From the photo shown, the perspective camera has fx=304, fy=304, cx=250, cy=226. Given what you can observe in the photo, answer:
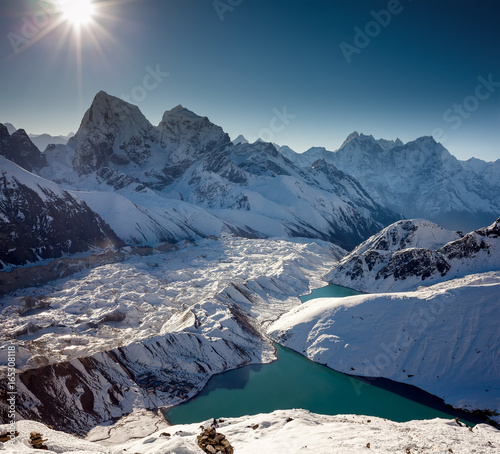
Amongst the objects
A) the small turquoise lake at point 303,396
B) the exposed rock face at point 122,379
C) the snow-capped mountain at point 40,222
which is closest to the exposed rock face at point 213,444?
the small turquoise lake at point 303,396

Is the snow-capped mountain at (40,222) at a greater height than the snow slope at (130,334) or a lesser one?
greater

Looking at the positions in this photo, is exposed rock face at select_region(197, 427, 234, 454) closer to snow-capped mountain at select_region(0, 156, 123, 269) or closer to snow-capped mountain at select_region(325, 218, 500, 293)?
snow-capped mountain at select_region(325, 218, 500, 293)

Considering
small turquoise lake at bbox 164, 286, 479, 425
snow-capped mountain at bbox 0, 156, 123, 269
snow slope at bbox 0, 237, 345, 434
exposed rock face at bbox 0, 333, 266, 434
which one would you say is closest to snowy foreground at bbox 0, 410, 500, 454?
exposed rock face at bbox 0, 333, 266, 434

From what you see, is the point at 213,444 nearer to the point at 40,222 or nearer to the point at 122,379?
the point at 122,379

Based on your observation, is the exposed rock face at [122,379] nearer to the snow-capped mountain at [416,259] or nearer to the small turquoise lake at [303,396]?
the small turquoise lake at [303,396]

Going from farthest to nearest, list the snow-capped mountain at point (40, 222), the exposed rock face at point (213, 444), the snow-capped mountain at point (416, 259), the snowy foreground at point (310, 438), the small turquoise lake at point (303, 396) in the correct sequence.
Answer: the snow-capped mountain at point (40, 222), the snow-capped mountain at point (416, 259), the small turquoise lake at point (303, 396), the exposed rock face at point (213, 444), the snowy foreground at point (310, 438)

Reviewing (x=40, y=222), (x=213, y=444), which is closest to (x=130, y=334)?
(x=213, y=444)

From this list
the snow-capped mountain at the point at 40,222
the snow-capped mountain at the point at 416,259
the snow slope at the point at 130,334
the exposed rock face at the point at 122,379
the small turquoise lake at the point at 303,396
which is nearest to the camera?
the exposed rock face at the point at 122,379
